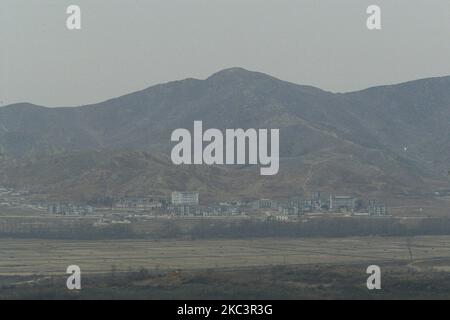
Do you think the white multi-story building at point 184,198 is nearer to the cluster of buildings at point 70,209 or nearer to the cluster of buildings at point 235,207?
the cluster of buildings at point 235,207

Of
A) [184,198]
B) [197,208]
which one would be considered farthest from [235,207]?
[184,198]

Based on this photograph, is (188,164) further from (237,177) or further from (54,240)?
(54,240)

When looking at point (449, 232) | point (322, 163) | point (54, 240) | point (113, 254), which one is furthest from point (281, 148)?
point (113, 254)

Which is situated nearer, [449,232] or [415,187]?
[449,232]

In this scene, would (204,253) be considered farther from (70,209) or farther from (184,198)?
(184,198)

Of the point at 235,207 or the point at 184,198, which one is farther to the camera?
the point at 184,198

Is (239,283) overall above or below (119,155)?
below

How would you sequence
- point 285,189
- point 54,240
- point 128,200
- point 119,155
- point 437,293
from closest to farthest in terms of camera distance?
1. point 437,293
2. point 54,240
3. point 128,200
4. point 285,189
5. point 119,155

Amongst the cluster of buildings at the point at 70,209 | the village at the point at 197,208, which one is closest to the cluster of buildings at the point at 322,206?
the village at the point at 197,208
